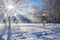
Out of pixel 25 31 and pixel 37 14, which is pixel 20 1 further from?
pixel 25 31

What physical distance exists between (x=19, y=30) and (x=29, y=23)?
0.19 m

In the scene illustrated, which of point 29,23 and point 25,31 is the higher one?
point 29,23

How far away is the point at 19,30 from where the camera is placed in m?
1.77

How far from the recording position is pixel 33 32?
1.79m

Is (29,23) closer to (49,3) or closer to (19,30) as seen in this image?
(19,30)

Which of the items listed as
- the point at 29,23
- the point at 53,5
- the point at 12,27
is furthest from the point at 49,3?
the point at 12,27

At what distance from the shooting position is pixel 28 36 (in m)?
1.77

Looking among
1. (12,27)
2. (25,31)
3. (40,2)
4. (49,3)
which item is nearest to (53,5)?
(49,3)

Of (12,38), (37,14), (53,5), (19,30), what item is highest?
(53,5)

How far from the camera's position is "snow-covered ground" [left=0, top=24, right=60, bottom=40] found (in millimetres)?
1752

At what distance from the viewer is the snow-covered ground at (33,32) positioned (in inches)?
69.0

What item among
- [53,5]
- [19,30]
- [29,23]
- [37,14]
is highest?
[53,5]

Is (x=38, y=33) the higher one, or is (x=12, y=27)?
(x=12, y=27)

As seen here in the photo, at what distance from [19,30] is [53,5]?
2.27 feet
